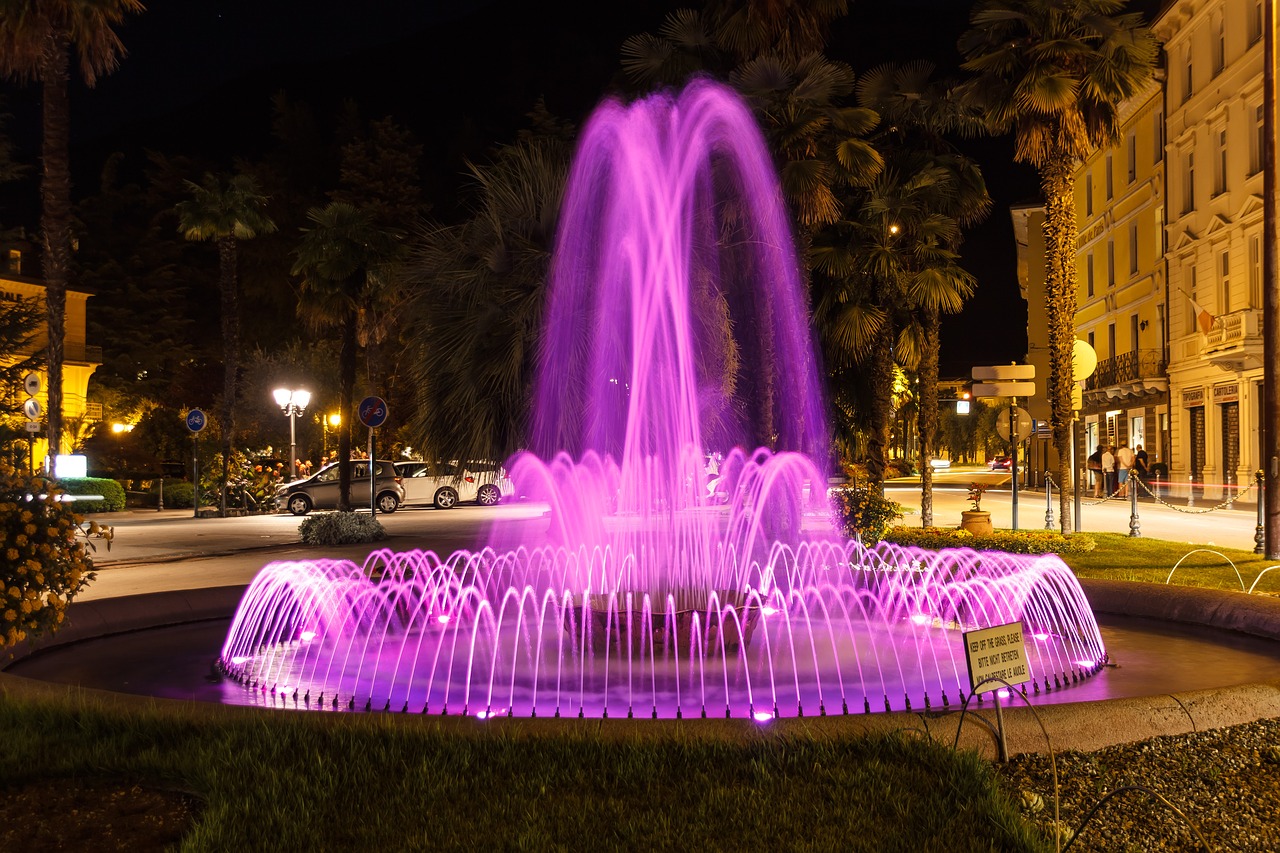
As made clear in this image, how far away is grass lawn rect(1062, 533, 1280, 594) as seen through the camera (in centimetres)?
1448

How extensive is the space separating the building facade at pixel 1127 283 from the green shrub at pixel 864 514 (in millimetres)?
26340

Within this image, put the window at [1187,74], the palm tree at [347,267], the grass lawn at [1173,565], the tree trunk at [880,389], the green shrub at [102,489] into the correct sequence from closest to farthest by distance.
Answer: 1. the grass lawn at [1173,565]
2. the tree trunk at [880,389]
3. the palm tree at [347,267]
4. the green shrub at [102,489]
5. the window at [1187,74]

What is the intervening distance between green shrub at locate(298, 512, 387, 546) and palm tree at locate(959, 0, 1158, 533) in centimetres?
1442

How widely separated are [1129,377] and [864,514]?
113 feet

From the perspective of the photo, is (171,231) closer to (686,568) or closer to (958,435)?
(686,568)

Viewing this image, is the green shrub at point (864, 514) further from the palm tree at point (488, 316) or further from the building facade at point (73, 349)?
the building facade at point (73, 349)

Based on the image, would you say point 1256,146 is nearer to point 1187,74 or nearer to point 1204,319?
point 1204,319

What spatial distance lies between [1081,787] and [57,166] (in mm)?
29668

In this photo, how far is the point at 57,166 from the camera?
28328 mm

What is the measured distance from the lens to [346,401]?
27625 millimetres

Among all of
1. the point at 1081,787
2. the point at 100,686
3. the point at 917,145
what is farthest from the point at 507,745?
the point at 917,145

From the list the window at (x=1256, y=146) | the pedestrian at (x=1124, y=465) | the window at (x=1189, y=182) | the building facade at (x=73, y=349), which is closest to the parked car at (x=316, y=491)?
the building facade at (x=73, y=349)

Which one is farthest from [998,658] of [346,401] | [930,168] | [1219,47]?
[1219,47]

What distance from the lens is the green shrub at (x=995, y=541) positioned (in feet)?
60.1
